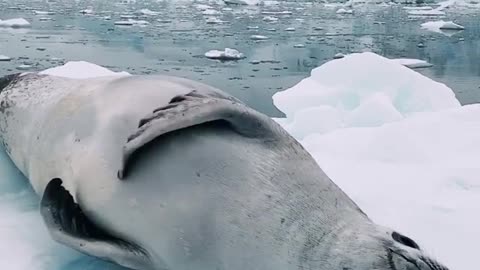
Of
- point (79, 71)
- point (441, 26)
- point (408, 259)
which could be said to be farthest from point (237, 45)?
point (408, 259)

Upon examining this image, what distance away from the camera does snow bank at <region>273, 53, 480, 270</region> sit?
2.20 metres

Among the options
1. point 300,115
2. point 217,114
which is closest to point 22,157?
point 217,114

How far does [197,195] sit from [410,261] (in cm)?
59

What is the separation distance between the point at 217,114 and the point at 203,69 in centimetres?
739

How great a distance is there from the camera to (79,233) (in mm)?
1774

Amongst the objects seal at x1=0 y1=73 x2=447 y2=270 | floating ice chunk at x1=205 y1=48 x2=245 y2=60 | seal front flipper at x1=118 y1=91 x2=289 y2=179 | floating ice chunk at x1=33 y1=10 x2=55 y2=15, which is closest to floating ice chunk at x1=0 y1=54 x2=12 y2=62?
floating ice chunk at x1=205 y1=48 x2=245 y2=60

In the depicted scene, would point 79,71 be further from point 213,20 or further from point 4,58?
point 213,20

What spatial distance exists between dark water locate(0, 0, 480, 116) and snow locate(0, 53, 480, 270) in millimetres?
1462

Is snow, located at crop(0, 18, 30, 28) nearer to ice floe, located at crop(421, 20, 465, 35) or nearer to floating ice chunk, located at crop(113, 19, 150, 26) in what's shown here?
floating ice chunk, located at crop(113, 19, 150, 26)

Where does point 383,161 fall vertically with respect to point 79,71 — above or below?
below

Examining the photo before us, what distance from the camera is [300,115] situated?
14.7ft

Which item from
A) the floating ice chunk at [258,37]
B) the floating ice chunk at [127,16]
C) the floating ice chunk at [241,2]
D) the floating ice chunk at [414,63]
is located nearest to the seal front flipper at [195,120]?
the floating ice chunk at [414,63]

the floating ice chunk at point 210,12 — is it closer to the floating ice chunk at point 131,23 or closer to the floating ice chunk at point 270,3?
the floating ice chunk at point 131,23

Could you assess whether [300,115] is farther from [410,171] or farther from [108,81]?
[108,81]
